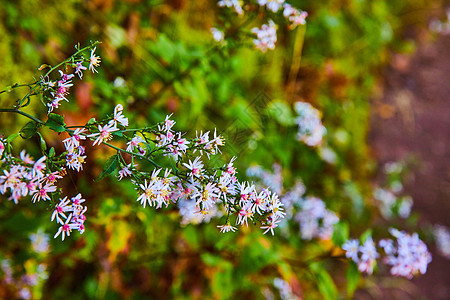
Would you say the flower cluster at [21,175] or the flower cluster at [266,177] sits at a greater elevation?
the flower cluster at [266,177]

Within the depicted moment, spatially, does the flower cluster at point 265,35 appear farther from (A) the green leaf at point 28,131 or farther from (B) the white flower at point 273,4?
(A) the green leaf at point 28,131

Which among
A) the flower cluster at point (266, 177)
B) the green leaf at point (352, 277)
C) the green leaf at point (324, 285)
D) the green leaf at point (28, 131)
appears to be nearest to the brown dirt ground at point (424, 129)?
the flower cluster at point (266, 177)

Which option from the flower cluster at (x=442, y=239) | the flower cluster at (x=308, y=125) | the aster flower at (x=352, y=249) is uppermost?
the flower cluster at (x=308, y=125)

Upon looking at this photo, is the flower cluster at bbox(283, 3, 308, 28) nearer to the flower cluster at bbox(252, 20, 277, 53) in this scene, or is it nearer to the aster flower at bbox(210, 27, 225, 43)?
the flower cluster at bbox(252, 20, 277, 53)

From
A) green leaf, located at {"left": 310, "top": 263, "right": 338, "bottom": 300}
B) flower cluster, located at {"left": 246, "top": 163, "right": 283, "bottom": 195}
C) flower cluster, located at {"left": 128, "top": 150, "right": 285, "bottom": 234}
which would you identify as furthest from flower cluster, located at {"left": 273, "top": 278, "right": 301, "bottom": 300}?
flower cluster, located at {"left": 128, "top": 150, "right": 285, "bottom": 234}

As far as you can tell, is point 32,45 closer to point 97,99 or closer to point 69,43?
point 69,43

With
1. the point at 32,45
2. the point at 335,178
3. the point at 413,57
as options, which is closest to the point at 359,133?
the point at 335,178
